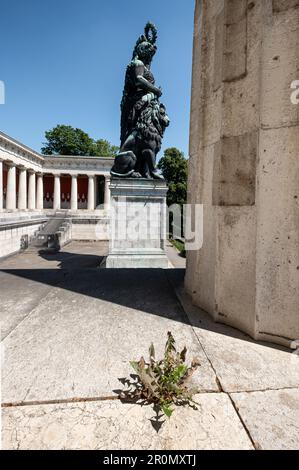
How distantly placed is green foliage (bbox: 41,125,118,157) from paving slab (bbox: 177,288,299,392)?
215ft

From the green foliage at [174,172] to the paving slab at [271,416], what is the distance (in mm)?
44180

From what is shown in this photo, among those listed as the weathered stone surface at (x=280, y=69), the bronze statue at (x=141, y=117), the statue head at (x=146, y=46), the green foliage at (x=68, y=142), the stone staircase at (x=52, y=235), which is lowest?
the stone staircase at (x=52, y=235)

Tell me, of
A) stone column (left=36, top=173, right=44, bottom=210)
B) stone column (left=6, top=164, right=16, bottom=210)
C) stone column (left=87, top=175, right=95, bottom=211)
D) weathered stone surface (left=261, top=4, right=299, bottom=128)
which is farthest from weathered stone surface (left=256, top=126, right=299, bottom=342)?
stone column (left=36, top=173, right=44, bottom=210)

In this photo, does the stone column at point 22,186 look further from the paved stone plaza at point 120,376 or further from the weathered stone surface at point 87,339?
the paved stone plaza at point 120,376

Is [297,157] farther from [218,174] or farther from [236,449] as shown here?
[236,449]

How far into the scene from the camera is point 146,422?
4.85ft

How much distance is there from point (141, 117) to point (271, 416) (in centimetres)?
1067

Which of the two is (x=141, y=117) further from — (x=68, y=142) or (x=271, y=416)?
(x=68, y=142)

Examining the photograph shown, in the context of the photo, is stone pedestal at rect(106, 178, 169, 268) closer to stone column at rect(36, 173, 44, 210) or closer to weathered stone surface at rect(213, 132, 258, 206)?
weathered stone surface at rect(213, 132, 258, 206)

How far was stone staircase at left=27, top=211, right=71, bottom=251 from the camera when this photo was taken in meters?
26.7

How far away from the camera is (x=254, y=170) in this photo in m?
2.40

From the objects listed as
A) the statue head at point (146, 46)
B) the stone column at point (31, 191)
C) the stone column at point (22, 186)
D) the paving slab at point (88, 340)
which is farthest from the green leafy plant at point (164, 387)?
the stone column at point (31, 191)

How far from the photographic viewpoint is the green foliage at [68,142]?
200 feet
